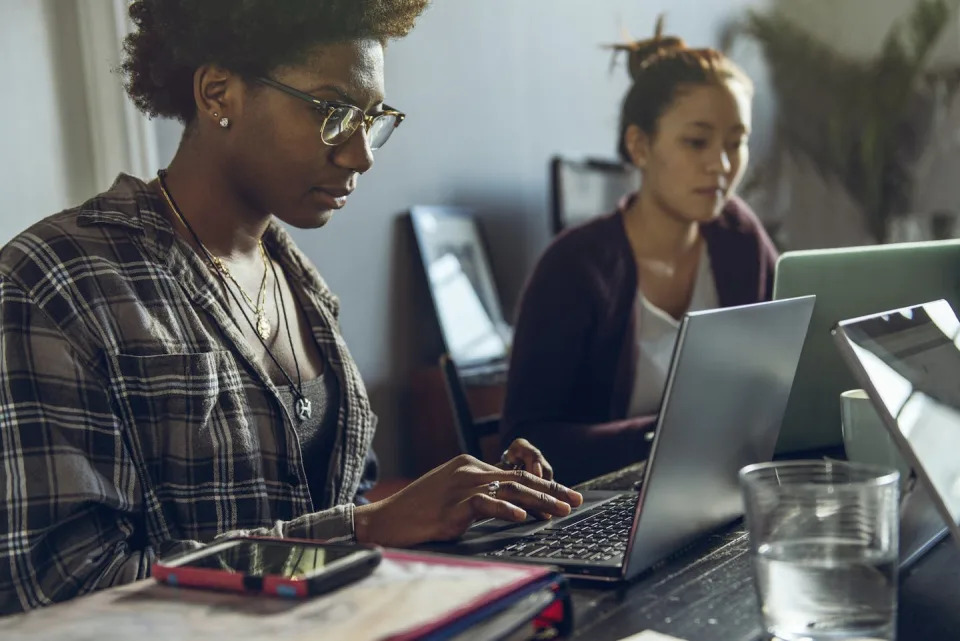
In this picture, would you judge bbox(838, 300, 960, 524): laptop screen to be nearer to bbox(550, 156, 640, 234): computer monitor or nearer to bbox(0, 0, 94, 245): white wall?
bbox(0, 0, 94, 245): white wall

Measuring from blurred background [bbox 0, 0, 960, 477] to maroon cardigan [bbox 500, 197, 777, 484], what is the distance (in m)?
0.62

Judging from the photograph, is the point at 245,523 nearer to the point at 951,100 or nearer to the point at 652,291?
the point at 652,291

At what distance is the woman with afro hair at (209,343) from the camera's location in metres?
1.13

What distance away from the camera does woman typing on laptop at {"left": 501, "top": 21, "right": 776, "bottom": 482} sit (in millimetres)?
2143

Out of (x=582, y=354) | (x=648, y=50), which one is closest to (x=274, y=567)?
(x=582, y=354)

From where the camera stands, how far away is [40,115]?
204cm

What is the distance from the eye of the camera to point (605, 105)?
3.86 m

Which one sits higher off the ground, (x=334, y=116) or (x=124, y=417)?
(x=334, y=116)

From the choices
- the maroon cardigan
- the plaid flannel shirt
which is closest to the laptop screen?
the plaid flannel shirt

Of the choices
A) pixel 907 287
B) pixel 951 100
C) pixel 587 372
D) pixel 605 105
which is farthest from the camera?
pixel 951 100

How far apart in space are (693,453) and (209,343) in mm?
659

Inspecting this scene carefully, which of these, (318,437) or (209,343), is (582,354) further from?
(209,343)

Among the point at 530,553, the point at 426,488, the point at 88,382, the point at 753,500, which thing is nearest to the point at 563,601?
the point at 753,500

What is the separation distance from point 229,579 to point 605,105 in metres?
3.31
